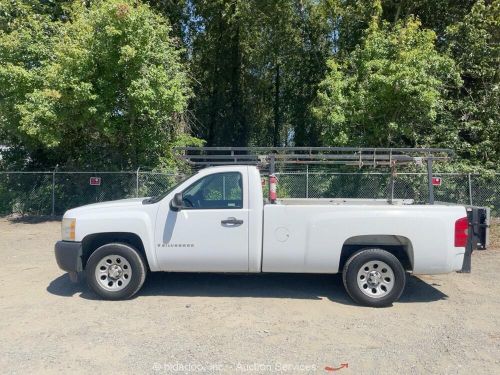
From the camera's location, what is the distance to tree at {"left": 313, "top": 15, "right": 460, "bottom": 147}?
1405 cm

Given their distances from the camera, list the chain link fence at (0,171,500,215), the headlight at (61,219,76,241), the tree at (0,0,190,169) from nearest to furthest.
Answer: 1. the headlight at (61,219,76,241)
2. the tree at (0,0,190,169)
3. the chain link fence at (0,171,500,215)

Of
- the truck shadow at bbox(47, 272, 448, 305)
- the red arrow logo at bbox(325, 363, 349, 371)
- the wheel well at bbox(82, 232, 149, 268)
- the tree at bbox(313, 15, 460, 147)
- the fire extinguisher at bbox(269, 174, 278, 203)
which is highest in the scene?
the tree at bbox(313, 15, 460, 147)

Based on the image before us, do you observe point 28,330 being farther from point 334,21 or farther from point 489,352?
point 334,21

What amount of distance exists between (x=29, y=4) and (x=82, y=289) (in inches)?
518

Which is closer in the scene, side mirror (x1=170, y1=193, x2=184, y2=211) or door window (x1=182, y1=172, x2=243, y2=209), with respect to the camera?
side mirror (x1=170, y1=193, x2=184, y2=211)

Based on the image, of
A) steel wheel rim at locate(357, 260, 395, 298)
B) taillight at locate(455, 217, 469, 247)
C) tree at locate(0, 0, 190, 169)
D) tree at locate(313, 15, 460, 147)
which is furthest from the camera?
tree at locate(313, 15, 460, 147)

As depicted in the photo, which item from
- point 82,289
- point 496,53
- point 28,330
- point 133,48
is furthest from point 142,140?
point 496,53

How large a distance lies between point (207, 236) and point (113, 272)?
4.61 feet

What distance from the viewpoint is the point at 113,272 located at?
6.48 m

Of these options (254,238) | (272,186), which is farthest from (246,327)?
(272,186)

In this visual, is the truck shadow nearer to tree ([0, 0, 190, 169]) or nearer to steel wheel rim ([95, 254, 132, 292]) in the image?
steel wheel rim ([95, 254, 132, 292])

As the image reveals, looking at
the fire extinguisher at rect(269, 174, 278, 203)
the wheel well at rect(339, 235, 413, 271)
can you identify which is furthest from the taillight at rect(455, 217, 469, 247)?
the fire extinguisher at rect(269, 174, 278, 203)

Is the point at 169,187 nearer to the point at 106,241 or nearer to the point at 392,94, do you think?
the point at 392,94

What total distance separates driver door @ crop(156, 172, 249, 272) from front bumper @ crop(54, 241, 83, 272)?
1086mm
